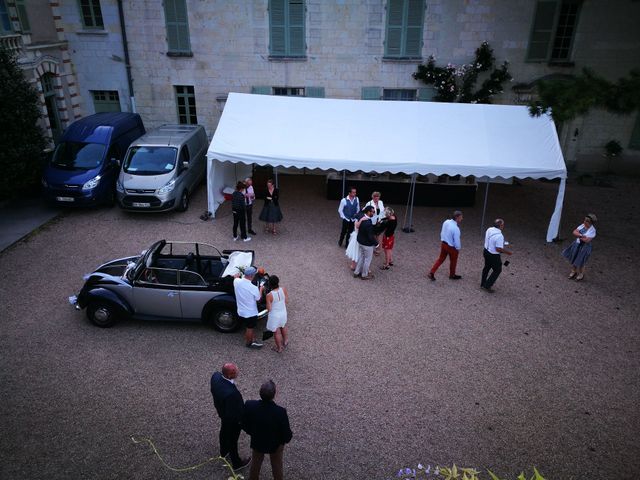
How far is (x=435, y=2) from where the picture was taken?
574 inches

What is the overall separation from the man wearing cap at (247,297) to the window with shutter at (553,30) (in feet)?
41.7

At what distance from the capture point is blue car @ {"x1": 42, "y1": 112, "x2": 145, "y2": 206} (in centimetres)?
1230

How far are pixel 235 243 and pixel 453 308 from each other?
5.13 m

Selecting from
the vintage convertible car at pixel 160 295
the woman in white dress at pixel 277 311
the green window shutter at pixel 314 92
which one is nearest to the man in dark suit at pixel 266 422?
the woman in white dress at pixel 277 311

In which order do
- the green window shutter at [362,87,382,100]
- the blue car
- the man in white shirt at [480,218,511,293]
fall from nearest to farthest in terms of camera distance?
1. the man in white shirt at [480,218,511,293]
2. the blue car
3. the green window shutter at [362,87,382,100]

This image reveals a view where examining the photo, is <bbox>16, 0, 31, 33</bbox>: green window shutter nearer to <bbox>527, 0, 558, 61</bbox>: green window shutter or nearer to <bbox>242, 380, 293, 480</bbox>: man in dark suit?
<bbox>242, 380, 293, 480</bbox>: man in dark suit

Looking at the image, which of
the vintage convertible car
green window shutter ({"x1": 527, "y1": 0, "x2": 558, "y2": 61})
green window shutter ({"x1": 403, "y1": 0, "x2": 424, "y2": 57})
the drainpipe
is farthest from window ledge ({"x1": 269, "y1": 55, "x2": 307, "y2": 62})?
the vintage convertible car

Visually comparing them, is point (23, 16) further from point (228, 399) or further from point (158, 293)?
point (228, 399)

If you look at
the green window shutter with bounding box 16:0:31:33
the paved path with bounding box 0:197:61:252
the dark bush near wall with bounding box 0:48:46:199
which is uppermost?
the green window shutter with bounding box 16:0:31:33

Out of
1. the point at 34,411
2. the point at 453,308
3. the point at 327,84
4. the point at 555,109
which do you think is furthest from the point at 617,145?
the point at 34,411

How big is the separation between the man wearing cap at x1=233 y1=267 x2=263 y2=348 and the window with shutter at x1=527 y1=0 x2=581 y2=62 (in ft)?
41.7

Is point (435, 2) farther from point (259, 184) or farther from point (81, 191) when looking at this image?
point (81, 191)

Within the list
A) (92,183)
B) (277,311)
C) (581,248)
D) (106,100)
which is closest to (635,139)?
(581,248)

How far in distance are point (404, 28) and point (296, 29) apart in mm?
3363
